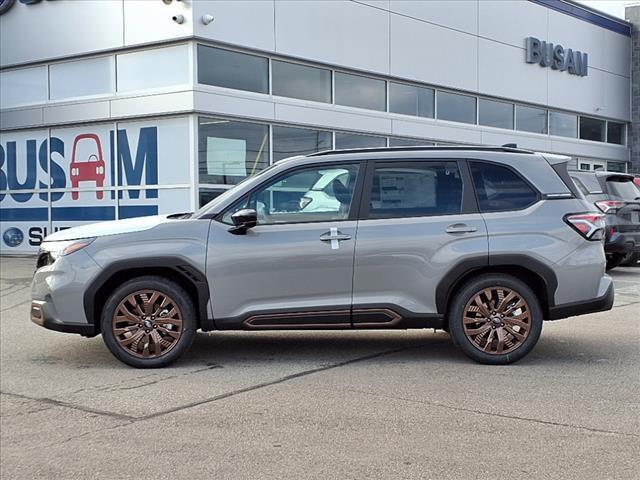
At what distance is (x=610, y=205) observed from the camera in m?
13.0

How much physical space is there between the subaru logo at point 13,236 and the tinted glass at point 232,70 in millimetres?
6489

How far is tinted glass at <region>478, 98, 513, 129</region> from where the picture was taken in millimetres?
22141

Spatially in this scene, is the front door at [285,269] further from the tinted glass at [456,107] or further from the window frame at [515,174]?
the tinted glass at [456,107]

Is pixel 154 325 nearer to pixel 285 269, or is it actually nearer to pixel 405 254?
pixel 285 269

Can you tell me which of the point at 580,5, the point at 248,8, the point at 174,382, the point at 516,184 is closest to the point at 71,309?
the point at 174,382

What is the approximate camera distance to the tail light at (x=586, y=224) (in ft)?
21.4

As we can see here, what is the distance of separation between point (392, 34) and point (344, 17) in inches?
66.2

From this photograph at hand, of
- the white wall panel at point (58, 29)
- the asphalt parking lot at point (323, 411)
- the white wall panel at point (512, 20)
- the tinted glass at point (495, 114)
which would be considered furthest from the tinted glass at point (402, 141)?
the asphalt parking lot at point (323, 411)

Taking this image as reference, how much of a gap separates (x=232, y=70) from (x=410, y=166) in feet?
32.8

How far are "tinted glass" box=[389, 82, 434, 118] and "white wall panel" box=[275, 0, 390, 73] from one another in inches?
30.4

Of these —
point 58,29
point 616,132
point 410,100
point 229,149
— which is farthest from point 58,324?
point 616,132

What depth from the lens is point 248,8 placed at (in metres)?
15.9

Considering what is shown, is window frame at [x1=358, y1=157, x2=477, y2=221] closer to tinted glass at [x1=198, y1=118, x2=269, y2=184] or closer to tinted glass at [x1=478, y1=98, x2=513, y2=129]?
tinted glass at [x1=198, y1=118, x2=269, y2=184]

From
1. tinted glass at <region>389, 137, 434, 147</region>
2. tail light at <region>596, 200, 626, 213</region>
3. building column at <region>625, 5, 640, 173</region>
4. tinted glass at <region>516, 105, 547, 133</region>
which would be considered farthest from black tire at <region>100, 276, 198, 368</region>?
building column at <region>625, 5, 640, 173</region>
